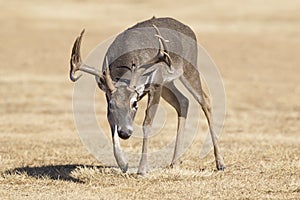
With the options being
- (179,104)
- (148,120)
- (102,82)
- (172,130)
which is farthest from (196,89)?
(172,130)

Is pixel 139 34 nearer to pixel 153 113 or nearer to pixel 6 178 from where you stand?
pixel 153 113

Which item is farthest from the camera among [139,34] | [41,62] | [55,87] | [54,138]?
[41,62]

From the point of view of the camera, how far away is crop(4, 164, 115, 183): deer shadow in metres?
10.9

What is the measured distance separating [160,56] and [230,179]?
194cm

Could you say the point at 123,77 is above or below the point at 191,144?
above

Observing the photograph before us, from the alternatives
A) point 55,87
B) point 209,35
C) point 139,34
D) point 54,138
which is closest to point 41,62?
point 55,87

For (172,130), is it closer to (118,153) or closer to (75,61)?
(118,153)

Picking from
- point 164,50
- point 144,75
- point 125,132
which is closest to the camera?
point 125,132

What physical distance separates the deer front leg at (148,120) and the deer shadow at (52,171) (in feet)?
2.86

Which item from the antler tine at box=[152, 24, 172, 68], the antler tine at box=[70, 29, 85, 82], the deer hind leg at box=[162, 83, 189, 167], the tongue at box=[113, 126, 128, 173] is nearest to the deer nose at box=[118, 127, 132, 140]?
the tongue at box=[113, 126, 128, 173]

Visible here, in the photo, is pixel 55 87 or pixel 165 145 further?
pixel 55 87

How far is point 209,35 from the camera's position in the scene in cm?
4591

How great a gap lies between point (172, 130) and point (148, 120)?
21.6ft

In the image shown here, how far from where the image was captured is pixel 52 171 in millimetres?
11555
